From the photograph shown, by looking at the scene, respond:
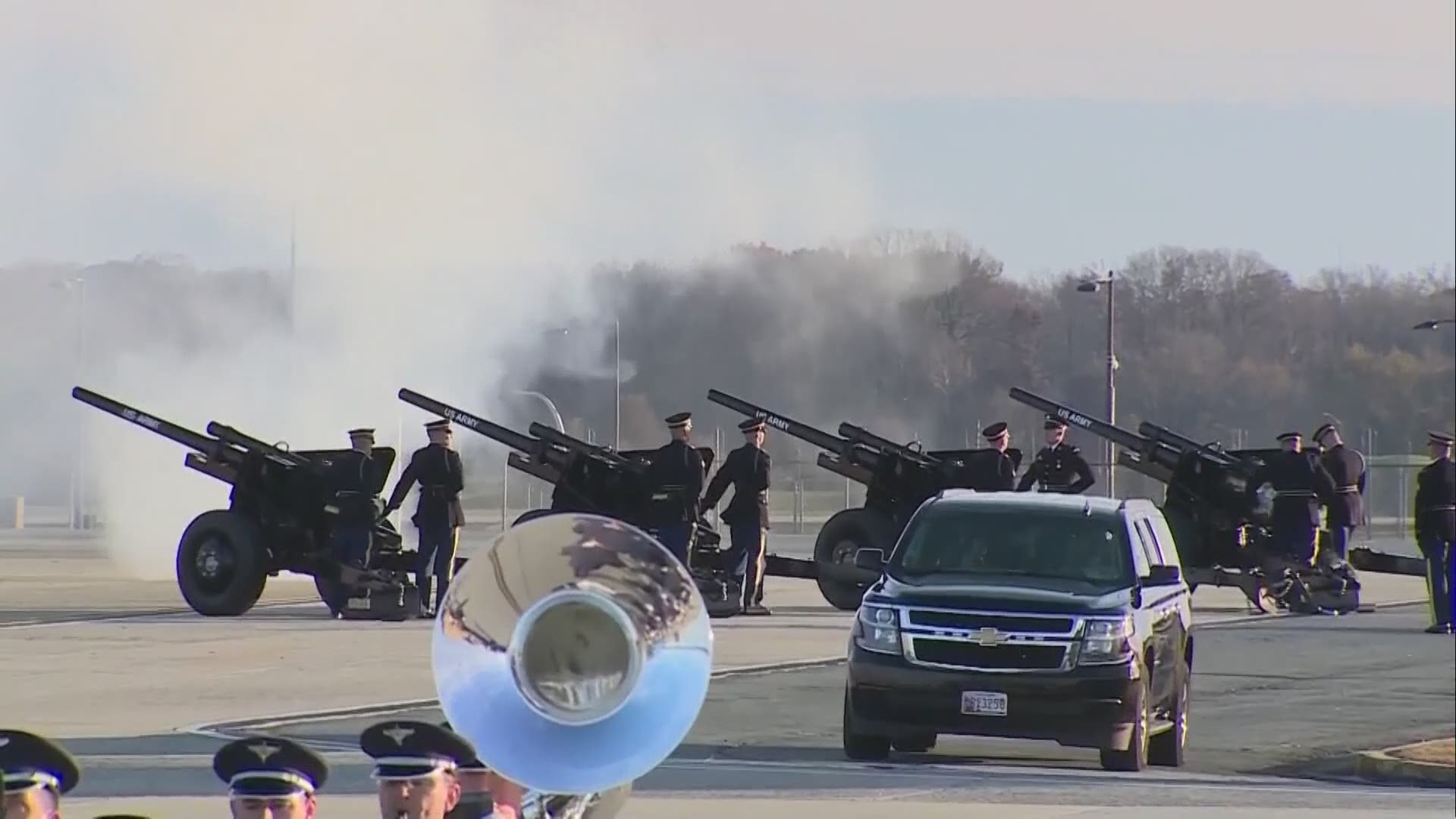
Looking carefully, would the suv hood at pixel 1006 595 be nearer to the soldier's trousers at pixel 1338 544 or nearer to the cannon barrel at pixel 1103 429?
the cannon barrel at pixel 1103 429

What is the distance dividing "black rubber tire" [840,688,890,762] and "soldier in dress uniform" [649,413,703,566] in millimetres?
9353

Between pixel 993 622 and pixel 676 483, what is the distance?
9.94 metres

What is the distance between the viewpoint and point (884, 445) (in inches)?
928

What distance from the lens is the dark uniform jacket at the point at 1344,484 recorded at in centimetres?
2289

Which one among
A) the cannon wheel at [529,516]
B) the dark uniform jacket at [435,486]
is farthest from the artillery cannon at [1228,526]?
the dark uniform jacket at [435,486]

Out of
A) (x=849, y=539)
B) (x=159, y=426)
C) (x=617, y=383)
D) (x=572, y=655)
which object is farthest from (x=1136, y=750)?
(x=617, y=383)

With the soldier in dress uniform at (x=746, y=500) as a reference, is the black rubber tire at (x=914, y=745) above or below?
below

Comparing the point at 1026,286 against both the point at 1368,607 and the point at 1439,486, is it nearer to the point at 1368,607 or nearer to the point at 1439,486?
the point at 1368,607

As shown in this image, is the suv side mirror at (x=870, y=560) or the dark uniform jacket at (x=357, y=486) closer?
the suv side mirror at (x=870, y=560)

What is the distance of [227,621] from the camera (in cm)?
2141

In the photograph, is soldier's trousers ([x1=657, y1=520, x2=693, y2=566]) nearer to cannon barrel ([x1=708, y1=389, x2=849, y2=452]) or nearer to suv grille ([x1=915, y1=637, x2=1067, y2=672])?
cannon barrel ([x1=708, y1=389, x2=849, y2=452])

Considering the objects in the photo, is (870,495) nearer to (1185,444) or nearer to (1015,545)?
(1185,444)

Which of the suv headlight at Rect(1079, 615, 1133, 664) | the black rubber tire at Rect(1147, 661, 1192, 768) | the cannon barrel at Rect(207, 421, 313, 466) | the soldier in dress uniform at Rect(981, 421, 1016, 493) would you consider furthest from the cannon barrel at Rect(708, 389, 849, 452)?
the suv headlight at Rect(1079, 615, 1133, 664)

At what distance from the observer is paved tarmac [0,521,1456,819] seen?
434 inches
